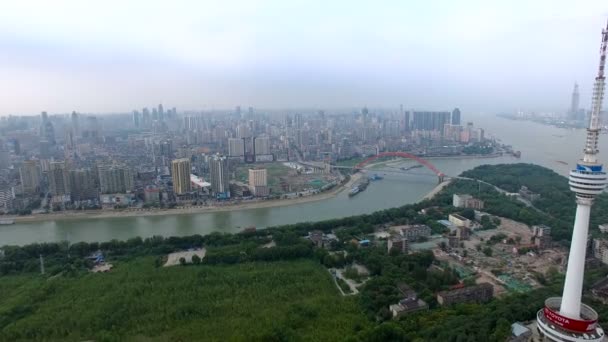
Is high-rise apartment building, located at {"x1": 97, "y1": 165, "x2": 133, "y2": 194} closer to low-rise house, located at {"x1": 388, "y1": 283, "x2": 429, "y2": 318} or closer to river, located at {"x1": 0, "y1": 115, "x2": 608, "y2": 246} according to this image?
river, located at {"x1": 0, "y1": 115, "x2": 608, "y2": 246}

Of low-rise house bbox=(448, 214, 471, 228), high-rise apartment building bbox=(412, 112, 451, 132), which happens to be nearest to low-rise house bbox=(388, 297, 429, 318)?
low-rise house bbox=(448, 214, 471, 228)

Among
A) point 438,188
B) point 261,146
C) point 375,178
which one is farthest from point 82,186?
point 438,188

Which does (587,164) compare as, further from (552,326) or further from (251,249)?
(251,249)

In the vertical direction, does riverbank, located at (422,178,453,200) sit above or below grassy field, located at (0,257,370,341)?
below

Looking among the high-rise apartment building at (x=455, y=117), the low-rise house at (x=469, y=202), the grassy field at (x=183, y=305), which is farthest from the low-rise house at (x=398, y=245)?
the high-rise apartment building at (x=455, y=117)

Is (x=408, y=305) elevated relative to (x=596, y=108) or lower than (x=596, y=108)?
lower

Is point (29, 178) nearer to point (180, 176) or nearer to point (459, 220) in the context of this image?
point (180, 176)
